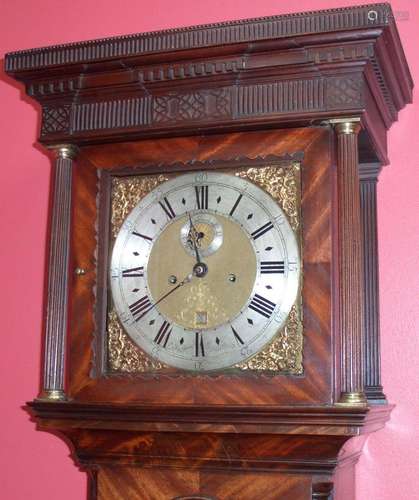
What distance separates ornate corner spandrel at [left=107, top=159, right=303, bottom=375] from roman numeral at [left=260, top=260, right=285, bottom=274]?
0.07m

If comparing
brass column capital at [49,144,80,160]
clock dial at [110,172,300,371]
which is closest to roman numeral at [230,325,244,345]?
clock dial at [110,172,300,371]

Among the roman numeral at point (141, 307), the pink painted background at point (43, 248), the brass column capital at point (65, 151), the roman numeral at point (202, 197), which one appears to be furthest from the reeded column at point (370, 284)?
the brass column capital at point (65, 151)

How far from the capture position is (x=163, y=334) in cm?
198

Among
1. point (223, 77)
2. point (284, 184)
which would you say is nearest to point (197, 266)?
point (284, 184)

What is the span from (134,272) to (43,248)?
0.57 meters

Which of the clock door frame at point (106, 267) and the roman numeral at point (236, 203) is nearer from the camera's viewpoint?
the clock door frame at point (106, 267)

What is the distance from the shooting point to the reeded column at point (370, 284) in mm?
2158

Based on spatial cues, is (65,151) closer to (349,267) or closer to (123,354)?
(123,354)

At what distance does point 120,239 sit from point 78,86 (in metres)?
0.35

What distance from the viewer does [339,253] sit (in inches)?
73.3

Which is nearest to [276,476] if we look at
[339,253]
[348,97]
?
[339,253]

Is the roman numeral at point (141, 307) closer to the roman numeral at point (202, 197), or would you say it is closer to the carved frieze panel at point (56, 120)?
the roman numeral at point (202, 197)

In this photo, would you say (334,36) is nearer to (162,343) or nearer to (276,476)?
(162,343)

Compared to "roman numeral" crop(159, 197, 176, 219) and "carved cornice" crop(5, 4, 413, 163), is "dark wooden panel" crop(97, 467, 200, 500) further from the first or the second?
"carved cornice" crop(5, 4, 413, 163)
